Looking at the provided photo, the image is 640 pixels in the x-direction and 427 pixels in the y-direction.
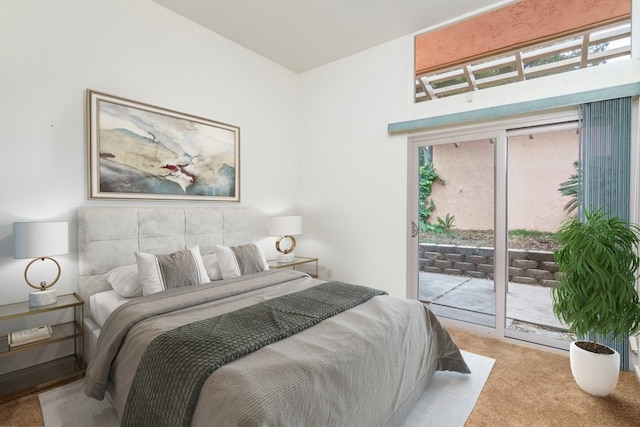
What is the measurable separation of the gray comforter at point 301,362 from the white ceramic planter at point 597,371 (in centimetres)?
77

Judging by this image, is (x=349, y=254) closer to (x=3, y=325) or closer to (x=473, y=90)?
(x=473, y=90)

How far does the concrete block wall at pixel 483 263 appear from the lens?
3.05 meters

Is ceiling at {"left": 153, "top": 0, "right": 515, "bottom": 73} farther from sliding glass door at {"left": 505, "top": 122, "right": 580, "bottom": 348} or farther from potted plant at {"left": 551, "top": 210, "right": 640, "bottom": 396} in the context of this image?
potted plant at {"left": 551, "top": 210, "right": 640, "bottom": 396}

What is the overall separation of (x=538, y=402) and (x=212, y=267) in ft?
8.80

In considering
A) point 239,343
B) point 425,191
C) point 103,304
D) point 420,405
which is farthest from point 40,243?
point 425,191

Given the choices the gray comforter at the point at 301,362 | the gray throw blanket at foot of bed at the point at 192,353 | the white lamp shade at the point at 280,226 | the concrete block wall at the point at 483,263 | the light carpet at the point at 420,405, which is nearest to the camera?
the gray comforter at the point at 301,362

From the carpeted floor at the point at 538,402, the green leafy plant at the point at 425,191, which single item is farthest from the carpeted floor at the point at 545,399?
the green leafy plant at the point at 425,191

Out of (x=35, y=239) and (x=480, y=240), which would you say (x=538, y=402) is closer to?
(x=480, y=240)

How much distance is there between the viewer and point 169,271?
2.52 metres

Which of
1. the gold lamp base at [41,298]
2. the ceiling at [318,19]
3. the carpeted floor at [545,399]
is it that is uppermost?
the ceiling at [318,19]

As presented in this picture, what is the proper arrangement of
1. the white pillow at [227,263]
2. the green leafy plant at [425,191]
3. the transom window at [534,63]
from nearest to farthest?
the transom window at [534,63] → the white pillow at [227,263] → the green leafy plant at [425,191]

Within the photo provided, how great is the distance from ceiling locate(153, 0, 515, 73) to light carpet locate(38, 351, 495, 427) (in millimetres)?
3334

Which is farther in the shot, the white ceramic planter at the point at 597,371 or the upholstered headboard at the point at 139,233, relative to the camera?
the upholstered headboard at the point at 139,233

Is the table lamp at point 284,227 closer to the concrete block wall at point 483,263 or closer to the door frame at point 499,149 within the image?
the concrete block wall at point 483,263
